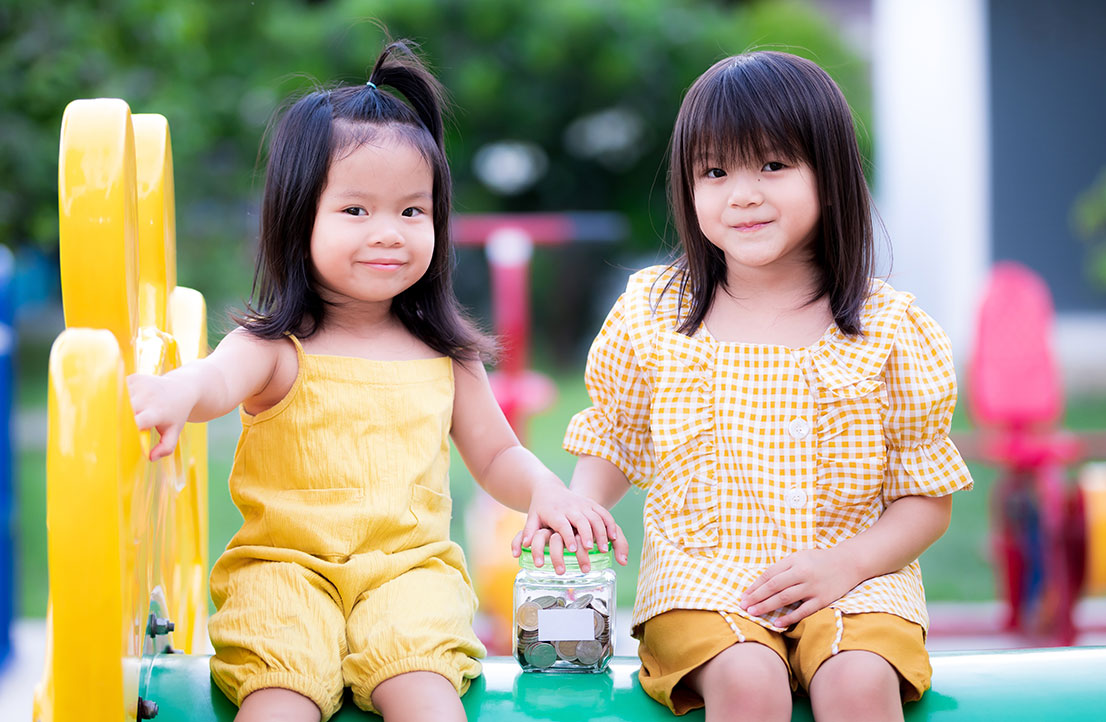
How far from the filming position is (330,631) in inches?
59.4

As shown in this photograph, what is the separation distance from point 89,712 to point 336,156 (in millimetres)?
792

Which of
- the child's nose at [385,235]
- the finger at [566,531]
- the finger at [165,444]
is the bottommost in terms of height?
the finger at [566,531]

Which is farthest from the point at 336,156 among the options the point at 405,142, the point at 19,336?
the point at 19,336

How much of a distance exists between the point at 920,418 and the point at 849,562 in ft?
0.69

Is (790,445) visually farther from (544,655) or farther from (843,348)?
(544,655)

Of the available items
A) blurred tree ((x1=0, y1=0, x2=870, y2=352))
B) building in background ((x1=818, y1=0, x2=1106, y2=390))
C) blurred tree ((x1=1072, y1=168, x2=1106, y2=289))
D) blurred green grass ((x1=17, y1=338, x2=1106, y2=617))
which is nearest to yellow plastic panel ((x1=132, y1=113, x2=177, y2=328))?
blurred green grass ((x1=17, y1=338, x2=1106, y2=617))

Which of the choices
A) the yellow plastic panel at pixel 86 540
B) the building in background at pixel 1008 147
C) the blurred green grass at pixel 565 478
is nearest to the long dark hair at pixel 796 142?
the yellow plastic panel at pixel 86 540

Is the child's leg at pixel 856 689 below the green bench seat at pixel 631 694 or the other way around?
the other way around

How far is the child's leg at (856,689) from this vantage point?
4.61ft

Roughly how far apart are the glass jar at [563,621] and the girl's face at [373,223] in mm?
422

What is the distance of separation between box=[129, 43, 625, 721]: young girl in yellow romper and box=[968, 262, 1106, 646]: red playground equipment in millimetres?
2681

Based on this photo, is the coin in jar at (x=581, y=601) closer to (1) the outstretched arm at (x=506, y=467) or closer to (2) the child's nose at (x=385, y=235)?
(1) the outstretched arm at (x=506, y=467)

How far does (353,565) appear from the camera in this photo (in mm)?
1571

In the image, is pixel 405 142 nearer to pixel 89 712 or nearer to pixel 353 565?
pixel 353 565
